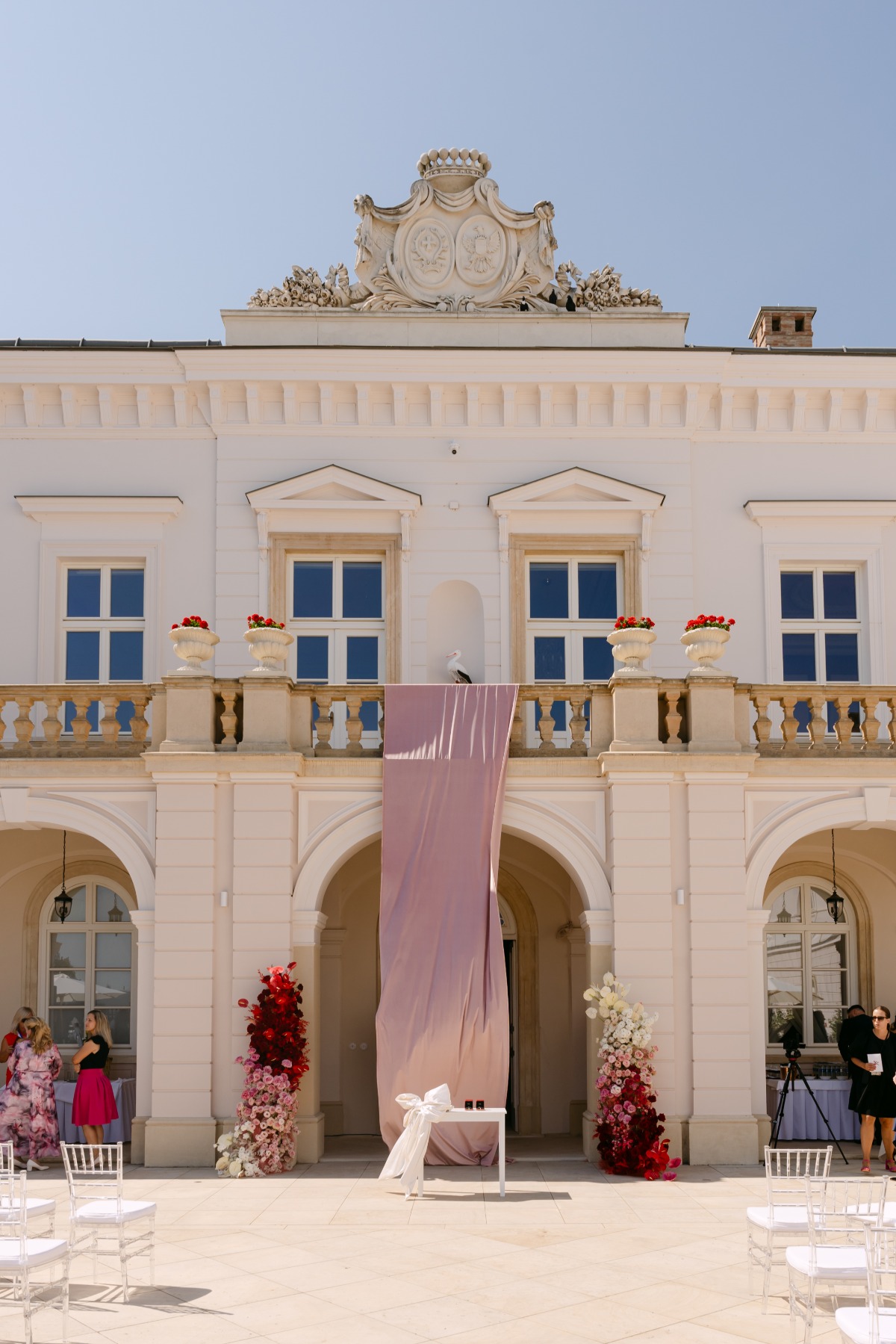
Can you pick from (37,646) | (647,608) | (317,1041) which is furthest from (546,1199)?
(37,646)

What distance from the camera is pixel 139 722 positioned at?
15.6m

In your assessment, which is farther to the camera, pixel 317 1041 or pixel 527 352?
pixel 527 352

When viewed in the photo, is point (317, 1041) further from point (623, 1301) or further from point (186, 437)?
point (186, 437)

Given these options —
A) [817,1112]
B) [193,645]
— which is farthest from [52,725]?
[817,1112]

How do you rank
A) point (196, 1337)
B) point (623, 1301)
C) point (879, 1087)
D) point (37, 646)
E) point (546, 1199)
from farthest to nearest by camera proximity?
point (37, 646) < point (879, 1087) < point (546, 1199) < point (623, 1301) < point (196, 1337)

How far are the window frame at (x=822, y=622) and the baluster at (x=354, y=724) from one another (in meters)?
5.85

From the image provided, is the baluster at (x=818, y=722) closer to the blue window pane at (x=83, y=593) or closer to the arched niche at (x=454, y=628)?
the arched niche at (x=454, y=628)

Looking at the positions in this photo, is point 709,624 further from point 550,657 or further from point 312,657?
point 312,657

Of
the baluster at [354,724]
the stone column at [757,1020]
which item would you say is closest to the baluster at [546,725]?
the baluster at [354,724]

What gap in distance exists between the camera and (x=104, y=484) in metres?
18.2

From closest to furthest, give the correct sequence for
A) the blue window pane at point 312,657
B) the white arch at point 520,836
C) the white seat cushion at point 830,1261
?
the white seat cushion at point 830,1261
the white arch at point 520,836
the blue window pane at point 312,657

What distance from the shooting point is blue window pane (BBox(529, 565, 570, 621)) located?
1825 centimetres

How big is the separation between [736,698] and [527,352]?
5.41m

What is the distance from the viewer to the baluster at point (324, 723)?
608 inches
